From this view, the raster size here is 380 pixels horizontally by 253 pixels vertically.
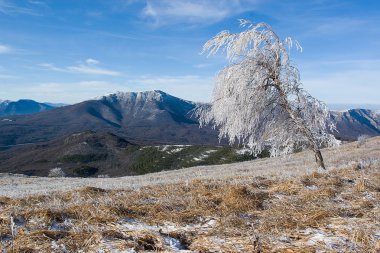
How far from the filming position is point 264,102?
19422mm

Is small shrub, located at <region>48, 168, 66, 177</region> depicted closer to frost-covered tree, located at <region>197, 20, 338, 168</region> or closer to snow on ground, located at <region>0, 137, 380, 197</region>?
snow on ground, located at <region>0, 137, 380, 197</region>

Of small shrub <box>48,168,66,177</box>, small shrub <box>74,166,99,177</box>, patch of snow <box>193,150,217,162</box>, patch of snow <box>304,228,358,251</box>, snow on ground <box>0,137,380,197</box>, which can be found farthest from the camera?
small shrub <box>74,166,99,177</box>

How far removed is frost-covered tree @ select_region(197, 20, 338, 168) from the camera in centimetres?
1897

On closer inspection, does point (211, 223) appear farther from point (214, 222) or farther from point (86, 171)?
point (86, 171)

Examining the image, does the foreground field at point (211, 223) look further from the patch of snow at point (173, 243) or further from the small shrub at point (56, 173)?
the small shrub at point (56, 173)

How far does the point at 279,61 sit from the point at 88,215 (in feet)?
47.4

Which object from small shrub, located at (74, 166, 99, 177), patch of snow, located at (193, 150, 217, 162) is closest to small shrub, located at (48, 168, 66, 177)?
small shrub, located at (74, 166, 99, 177)

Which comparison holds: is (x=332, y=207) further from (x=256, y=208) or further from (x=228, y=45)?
(x=228, y=45)

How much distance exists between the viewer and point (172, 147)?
191 metres

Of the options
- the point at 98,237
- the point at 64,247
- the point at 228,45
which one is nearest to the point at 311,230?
the point at 98,237

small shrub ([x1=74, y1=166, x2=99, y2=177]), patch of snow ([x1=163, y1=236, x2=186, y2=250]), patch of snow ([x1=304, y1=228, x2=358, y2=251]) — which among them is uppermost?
patch of snow ([x1=304, y1=228, x2=358, y2=251])

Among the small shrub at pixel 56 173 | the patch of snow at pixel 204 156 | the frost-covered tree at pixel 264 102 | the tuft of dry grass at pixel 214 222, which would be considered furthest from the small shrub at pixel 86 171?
the tuft of dry grass at pixel 214 222

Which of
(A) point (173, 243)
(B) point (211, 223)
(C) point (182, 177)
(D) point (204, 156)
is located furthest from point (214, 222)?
(D) point (204, 156)

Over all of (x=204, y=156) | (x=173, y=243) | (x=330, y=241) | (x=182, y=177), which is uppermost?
(x=330, y=241)
